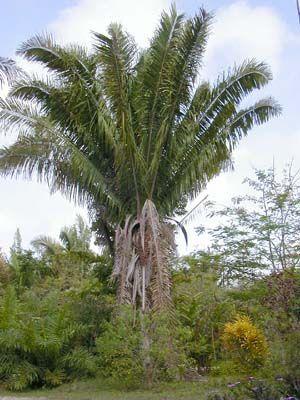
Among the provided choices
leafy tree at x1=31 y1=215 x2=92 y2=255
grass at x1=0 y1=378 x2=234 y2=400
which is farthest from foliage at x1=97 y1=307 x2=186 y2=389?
leafy tree at x1=31 y1=215 x2=92 y2=255

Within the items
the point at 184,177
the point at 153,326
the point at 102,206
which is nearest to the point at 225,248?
the point at 184,177

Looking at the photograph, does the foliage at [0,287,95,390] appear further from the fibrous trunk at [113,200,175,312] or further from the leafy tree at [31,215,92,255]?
the leafy tree at [31,215,92,255]

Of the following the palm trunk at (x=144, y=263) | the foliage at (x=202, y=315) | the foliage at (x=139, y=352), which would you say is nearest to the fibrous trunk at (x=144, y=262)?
the palm trunk at (x=144, y=263)

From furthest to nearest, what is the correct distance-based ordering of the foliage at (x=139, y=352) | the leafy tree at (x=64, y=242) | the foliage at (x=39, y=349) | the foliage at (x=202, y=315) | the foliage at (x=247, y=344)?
the leafy tree at (x=64, y=242), the foliage at (x=202, y=315), the foliage at (x=39, y=349), the foliage at (x=139, y=352), the foliage at (x=247, y=344)

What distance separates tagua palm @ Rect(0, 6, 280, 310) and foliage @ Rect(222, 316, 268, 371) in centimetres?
348

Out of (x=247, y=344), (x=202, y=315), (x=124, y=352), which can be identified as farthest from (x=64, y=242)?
(x=247, y=344)

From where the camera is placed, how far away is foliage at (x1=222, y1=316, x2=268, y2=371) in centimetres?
1009

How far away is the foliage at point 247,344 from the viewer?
10.1 metres

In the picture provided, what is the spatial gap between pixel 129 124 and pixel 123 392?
20.3 ft

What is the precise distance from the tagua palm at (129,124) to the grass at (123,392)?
229 cm

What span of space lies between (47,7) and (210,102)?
5.32 metres

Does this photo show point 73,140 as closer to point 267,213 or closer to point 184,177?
point 184,177

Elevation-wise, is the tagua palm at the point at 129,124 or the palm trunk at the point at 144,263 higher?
the tagua palm at the point at 129,124

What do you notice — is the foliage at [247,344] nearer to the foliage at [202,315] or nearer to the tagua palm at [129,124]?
the foliage at [202,315]
